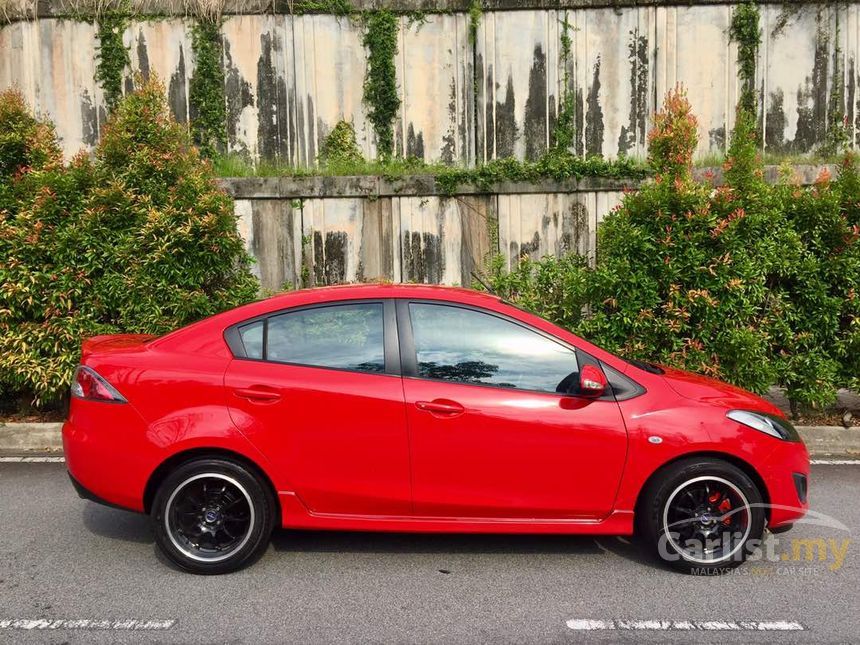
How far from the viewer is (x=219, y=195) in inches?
298

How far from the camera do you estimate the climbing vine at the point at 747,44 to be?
9.80 meters

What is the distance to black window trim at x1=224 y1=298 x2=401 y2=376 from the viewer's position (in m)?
4.41

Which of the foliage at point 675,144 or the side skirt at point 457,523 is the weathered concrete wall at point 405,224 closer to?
the foliage at point 675,144

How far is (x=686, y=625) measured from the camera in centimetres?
376

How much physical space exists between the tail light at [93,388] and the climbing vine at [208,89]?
19.6ft

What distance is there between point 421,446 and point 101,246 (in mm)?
4483

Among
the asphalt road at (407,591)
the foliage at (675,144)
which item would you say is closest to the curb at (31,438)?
the asphalt road at (407,591)

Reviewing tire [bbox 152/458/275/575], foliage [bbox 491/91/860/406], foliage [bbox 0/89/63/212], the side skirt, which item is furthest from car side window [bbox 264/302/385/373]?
foliage [bbox 0/89/63/212]

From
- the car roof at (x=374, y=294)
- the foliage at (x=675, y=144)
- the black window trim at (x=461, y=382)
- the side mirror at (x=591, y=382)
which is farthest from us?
the foliage at (x=675, y=144)

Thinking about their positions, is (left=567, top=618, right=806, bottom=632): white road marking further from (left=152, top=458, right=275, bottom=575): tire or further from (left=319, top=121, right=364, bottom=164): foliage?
(left=319, top=121, right=364, bottom=164): foliage

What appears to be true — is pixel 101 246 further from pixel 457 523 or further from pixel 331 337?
pixel 457 523

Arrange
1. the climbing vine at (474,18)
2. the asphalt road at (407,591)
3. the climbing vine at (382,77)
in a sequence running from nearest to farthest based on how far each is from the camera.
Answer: the asphalt road at (407,591) → the climbing vine at (474,18) → the climbing vine at (382,77)

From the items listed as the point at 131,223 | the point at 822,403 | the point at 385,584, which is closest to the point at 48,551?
the point at 385,584

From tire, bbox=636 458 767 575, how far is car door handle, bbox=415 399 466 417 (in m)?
1.19
